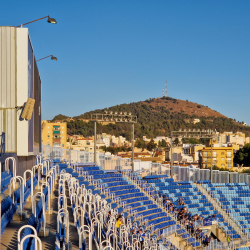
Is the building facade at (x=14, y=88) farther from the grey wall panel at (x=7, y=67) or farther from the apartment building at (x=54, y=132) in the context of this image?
the apartment building at (x=54, y=132)

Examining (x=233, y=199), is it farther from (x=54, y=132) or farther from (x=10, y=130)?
(x=54, y=132)

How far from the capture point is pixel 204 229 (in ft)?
91.0

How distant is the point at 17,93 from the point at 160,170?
2200cm

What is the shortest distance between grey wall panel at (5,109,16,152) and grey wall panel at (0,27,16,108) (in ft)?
1.12

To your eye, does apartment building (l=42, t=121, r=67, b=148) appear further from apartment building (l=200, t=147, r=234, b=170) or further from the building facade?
the building facade

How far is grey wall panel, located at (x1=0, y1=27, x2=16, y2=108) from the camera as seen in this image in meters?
16.4

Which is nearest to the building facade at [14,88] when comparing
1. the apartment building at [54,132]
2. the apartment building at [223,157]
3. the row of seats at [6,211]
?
the row of seats at [6,211]

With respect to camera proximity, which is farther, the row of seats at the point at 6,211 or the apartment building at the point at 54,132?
the apartment building at the point at 54,132

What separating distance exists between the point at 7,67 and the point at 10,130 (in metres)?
2.73

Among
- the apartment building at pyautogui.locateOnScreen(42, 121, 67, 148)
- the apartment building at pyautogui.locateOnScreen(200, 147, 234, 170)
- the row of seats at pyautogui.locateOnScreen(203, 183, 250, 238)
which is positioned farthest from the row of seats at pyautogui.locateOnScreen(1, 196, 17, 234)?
the apartment building at pyautogui.locateOnScreen(42, 121, 67, 148)

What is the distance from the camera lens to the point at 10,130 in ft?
53.7

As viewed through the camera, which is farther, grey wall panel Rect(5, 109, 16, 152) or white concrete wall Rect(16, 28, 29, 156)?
white concrete wall Rect(16, 28, 29, 156)

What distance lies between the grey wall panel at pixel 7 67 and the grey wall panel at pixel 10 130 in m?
0.34

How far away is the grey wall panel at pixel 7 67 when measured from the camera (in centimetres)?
1638
